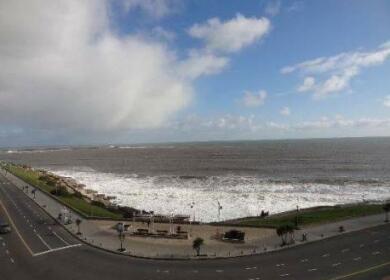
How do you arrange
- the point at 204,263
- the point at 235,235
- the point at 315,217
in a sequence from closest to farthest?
the point at 204,263, the point at 235,235, the point at 315,217

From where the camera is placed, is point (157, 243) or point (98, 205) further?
point (98, 205)

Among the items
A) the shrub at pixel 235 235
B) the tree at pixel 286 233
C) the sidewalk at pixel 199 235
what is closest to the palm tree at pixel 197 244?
the sidewalk at pixel 199 235

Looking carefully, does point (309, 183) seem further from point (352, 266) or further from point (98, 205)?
point (352, 266)

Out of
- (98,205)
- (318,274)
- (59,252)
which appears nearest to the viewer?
(318,274)

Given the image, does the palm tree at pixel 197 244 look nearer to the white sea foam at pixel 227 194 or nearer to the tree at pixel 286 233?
the tree at pixel 286 233

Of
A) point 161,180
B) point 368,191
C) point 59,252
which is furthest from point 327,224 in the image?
point 161,180

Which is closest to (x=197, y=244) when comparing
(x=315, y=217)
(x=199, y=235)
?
(x=199, y=235)

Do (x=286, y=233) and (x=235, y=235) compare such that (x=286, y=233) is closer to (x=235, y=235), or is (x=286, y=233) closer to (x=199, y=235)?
(x=235, y=235)
